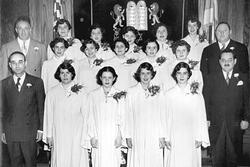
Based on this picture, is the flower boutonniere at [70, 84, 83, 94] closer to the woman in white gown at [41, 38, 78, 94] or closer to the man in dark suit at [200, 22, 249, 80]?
the woman in white gown at [41, 38, 78, 94]

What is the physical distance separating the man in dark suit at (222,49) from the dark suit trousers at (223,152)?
3.39 ft

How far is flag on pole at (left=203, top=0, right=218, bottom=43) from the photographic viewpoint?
7.85 meters

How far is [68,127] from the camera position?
5.99m

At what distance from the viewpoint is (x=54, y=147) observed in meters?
6.01

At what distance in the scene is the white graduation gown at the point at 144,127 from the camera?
19.2 ft

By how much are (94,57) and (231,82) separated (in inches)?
80.2

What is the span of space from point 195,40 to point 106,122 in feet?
7.45

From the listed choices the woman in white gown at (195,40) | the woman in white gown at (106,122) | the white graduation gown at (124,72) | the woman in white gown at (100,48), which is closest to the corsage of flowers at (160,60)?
the white graduation gown at (124,72)

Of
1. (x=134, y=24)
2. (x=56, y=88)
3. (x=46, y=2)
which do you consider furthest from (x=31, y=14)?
(x=56, y=88)

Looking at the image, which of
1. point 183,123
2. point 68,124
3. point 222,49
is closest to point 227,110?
point 183,123

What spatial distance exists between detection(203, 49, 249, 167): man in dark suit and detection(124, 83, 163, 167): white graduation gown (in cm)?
91

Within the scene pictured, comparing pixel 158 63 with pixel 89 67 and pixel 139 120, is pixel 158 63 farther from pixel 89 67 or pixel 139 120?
pixel 139 120

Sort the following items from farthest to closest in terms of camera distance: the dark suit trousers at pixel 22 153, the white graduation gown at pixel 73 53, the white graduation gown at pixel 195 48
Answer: the white graduation gown at pixel 195 48 → the white graduation gown at pixel 73 53 → the dark suit trousers at pixel 22 153

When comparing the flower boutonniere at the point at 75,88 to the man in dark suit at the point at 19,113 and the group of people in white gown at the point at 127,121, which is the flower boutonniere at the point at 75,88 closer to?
the group of people in white gown at the point at 127,121
